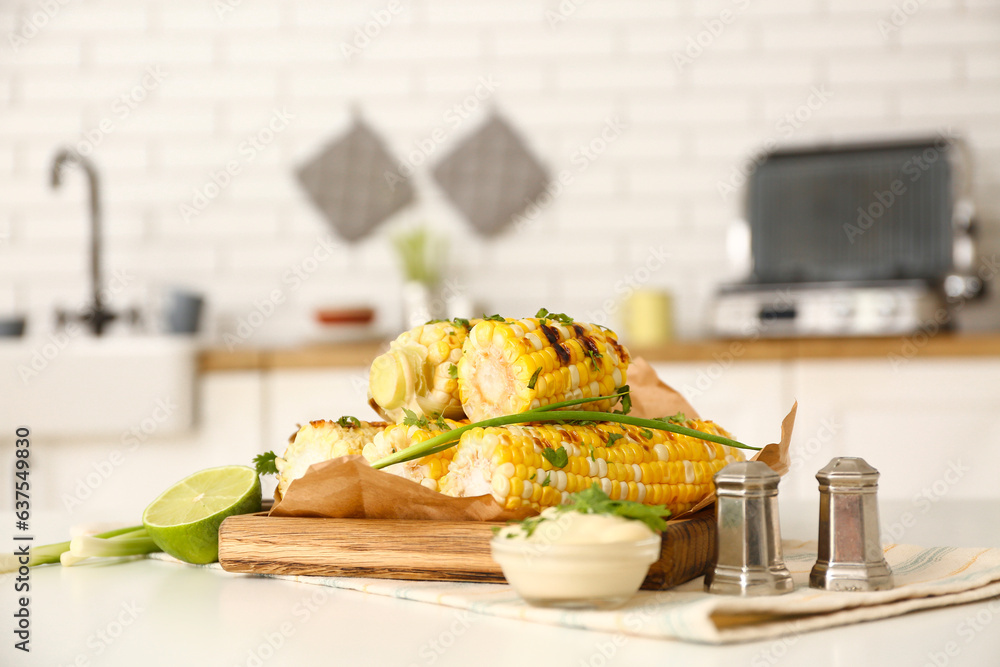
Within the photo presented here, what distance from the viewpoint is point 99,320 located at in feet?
9.86

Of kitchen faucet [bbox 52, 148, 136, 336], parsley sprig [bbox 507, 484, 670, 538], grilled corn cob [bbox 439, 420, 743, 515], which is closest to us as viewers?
parsley sprig [bbox 507, 484, 670, 538]

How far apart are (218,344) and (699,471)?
2.57 m

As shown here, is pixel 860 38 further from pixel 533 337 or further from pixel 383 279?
pixel 533 337

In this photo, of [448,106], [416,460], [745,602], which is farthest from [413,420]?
[448,106]

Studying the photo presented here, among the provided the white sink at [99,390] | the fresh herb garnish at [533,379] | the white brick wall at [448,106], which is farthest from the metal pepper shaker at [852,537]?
the white brick wall at [448,106]

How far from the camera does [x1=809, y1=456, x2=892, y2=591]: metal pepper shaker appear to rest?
0.73 m

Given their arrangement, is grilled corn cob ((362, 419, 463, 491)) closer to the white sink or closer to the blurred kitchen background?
the white sink

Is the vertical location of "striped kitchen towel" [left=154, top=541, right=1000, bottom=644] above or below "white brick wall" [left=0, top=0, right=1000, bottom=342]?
below

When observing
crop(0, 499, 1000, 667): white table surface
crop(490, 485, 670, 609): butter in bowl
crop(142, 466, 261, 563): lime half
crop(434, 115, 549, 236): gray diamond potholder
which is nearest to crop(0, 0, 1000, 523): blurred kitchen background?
crop(434, 115, 549, 236): gray diamond potholder

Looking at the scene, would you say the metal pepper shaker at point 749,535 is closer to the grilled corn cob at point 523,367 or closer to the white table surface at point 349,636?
the white table surface at point 349,636

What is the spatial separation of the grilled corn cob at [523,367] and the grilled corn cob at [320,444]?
107mm

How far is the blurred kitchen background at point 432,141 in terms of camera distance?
3131mm

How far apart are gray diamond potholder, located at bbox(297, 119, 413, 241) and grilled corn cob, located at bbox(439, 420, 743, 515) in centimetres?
243

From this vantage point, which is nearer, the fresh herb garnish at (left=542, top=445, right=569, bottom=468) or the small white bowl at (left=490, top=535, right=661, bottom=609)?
the small white bowl at (left=490, top=535, right=661, bottom=609)
